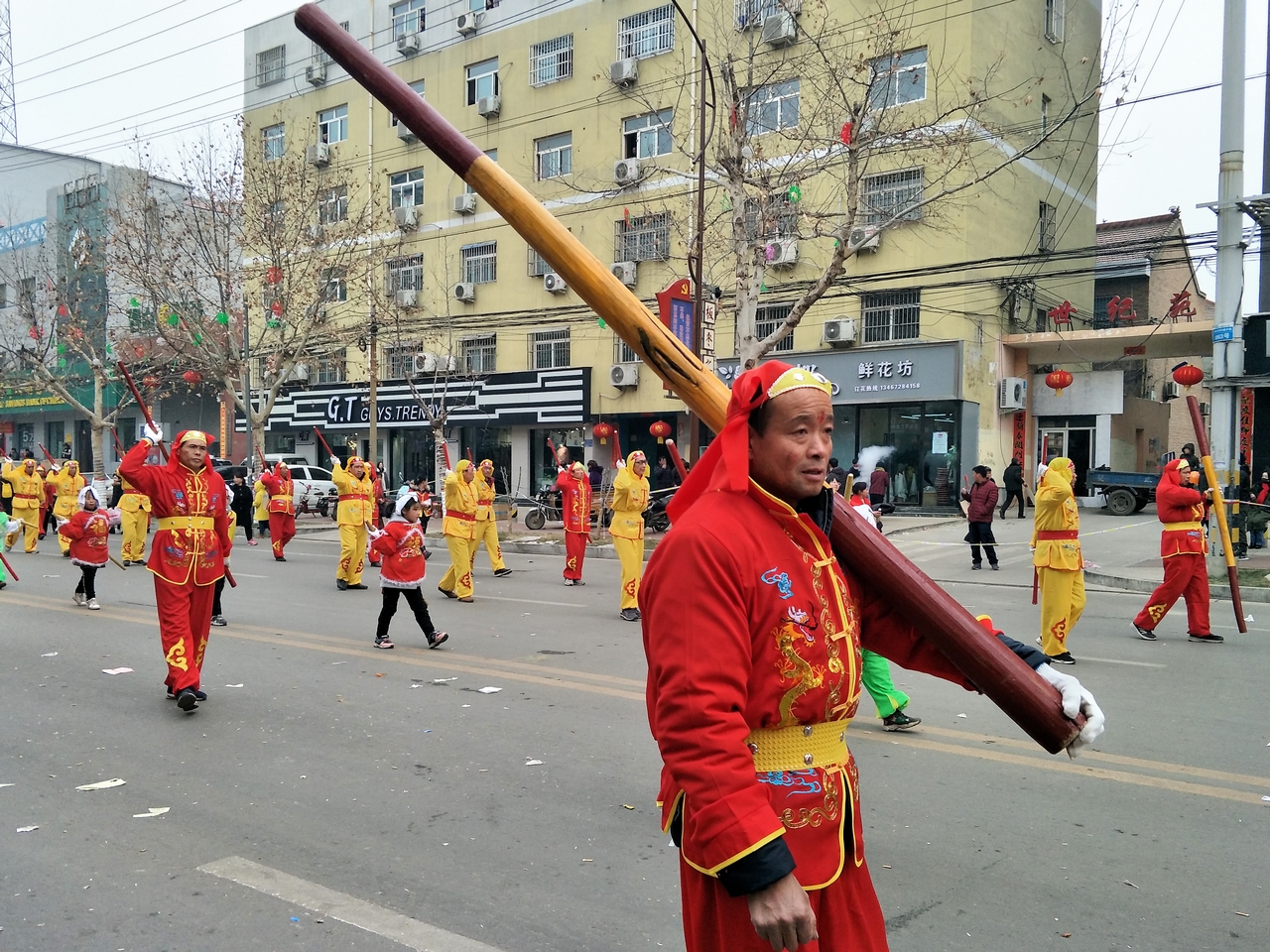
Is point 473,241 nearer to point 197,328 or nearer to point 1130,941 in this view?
point 197,328

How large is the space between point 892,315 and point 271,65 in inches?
978

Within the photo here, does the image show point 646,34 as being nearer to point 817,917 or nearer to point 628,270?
point 628,270

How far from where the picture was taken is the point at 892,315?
25062 millimetres

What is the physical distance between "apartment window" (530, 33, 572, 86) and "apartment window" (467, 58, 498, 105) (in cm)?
146

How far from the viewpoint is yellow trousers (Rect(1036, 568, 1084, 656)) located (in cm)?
853

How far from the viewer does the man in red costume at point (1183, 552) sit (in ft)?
30.7

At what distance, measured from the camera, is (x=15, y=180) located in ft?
150

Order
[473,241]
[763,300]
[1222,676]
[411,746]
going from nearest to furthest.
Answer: [411,746], [1222,676], [763,300], [473,241]

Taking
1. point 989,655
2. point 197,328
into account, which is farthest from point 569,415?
point 989,655

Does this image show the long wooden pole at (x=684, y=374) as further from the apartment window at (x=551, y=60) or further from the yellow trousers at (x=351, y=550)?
the apartment window at (x=551, y=60)

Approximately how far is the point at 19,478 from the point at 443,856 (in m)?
18.3

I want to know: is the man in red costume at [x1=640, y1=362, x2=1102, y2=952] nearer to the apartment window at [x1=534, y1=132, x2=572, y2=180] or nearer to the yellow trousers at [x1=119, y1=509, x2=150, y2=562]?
the yellow trousers at [x1=119, y1=509, x2=150, y2=562]

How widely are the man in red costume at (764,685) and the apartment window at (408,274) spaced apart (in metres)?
31.2

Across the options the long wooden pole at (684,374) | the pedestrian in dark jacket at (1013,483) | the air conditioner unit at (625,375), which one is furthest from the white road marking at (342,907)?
the air conditioner unit at (625,375)
